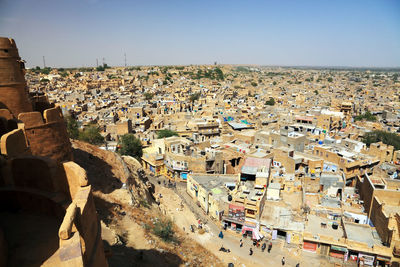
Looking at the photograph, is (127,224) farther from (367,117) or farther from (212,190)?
(367,117)

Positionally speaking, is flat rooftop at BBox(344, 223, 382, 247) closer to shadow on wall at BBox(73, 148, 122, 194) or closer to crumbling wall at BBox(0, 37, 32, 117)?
shadow on wall at BBox(73, 148, 122, 194)

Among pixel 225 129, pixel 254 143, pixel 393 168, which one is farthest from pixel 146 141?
pixel 393 168

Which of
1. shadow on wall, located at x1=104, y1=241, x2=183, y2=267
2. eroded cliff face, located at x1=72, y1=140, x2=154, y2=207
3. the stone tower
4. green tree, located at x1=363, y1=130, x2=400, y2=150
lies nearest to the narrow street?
eroded cliff face, located at x1=72, y1=140, x2=154, y2=207

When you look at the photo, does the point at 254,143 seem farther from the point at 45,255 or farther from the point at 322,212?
the point at 45,255

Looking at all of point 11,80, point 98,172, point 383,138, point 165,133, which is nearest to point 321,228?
point 98,172

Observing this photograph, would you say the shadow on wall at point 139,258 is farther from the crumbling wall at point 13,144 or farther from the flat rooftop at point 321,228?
the flat rooftop at point 321,228

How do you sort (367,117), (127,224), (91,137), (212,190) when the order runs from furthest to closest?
(367,117)
(91,137)
(212,190)
(127,224)
